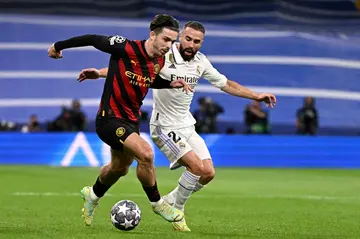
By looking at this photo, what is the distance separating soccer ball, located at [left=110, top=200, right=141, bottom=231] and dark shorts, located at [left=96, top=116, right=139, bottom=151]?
0.59 metres

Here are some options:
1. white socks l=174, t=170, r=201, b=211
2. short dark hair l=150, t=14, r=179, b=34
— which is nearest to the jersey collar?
short dark hair l=150, t=14, r=179, b=34

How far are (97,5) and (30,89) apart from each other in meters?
3.38

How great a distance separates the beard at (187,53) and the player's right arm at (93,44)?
3.57 ft

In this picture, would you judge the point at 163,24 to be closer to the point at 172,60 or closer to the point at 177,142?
the point at 172,60

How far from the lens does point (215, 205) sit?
1268 cm

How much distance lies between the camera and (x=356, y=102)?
28.8 m

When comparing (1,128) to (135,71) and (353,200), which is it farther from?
(135,71)

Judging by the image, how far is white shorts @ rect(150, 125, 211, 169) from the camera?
32.3 ft

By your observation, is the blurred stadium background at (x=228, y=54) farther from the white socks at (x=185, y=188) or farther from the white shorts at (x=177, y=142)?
the white socks at (x=185, y=188)

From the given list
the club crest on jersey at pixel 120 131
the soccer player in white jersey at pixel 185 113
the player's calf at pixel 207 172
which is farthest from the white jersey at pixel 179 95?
the club crest on jersey at pixel 120 131

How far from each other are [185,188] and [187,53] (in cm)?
150

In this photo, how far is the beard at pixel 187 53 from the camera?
9.91 meters

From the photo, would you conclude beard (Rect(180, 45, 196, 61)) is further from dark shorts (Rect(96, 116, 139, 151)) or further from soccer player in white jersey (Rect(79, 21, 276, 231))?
dark shorts (Rect(96, 116, 139, 151))

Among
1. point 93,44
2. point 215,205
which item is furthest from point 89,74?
point 215,205
